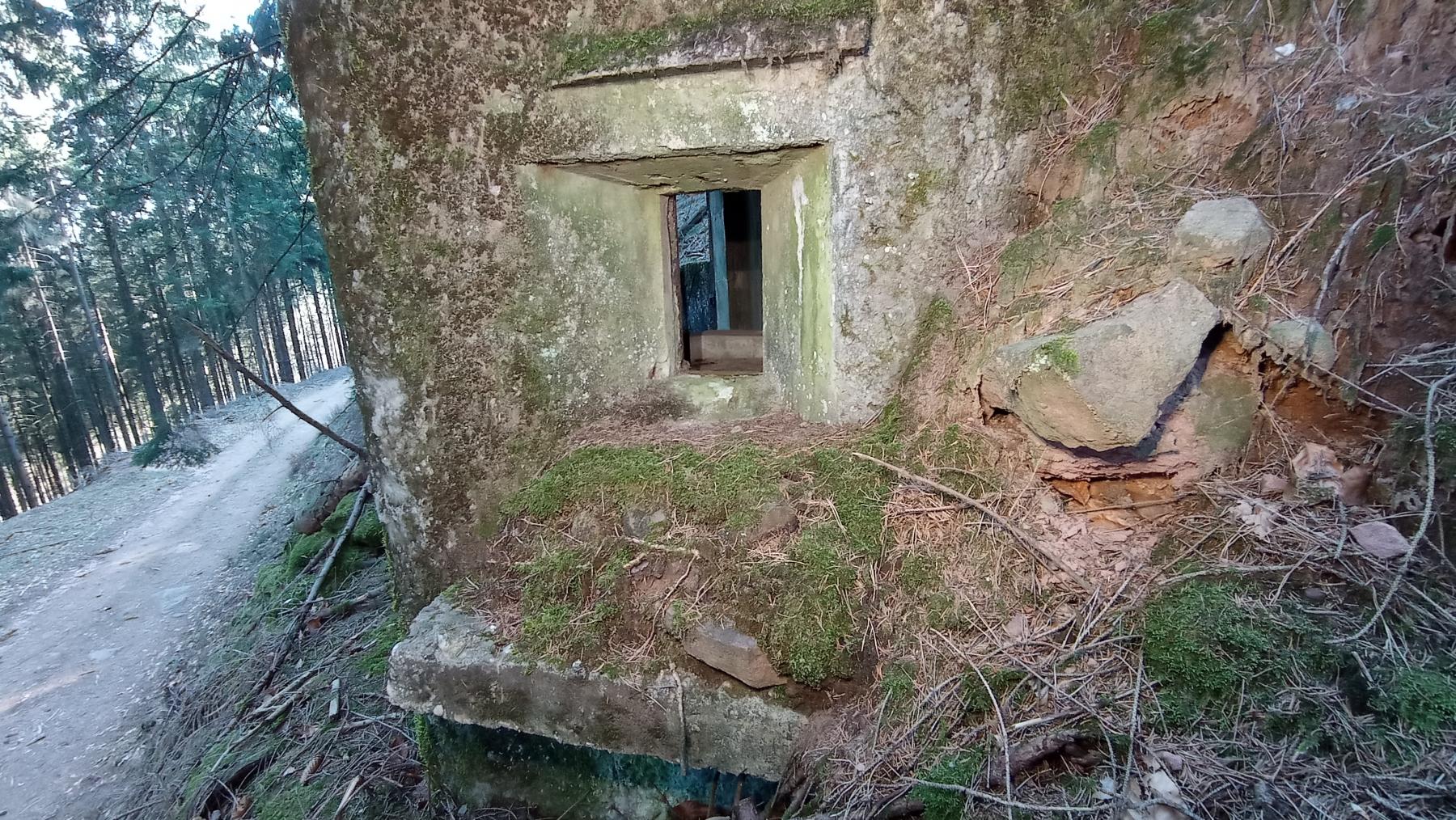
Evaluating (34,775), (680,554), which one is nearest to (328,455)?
(34,775)

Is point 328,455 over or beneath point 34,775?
over

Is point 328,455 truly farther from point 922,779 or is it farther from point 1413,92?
point 1413,92

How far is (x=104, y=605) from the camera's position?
6.76 m

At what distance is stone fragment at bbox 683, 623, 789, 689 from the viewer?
201cm

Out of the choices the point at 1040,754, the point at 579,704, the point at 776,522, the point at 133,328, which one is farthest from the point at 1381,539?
the point at 133,328

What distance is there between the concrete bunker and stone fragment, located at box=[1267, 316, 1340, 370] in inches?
57.8

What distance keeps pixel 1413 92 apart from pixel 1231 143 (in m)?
0.43

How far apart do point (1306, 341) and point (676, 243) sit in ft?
8.53

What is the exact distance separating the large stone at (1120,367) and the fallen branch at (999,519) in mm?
350

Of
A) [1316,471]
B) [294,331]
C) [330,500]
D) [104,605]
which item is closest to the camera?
[1316,471]

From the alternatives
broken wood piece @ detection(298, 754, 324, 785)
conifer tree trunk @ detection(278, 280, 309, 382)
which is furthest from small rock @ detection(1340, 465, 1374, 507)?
conifer tree trunk @ detection(278, 280, 309, 382)

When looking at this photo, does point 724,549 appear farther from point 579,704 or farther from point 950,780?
point 950,780

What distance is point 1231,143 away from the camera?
206 cm

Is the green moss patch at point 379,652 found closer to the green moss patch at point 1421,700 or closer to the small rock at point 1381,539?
the green moss patch at point 1421,700
